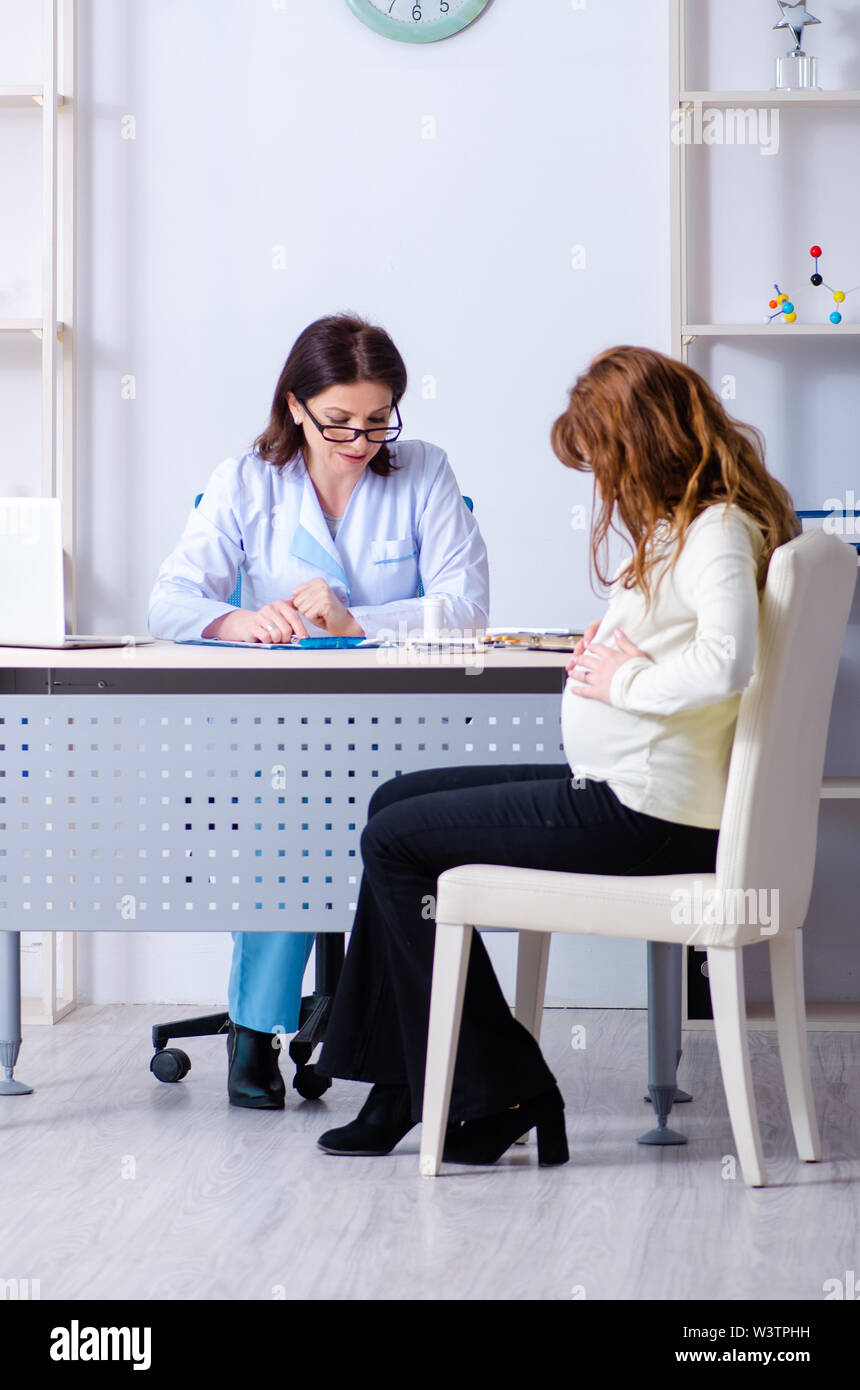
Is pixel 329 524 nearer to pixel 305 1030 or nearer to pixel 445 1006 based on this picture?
pixel 305 1030

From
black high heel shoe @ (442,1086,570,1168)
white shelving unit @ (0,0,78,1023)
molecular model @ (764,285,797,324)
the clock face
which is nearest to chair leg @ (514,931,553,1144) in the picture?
black high heel shoe @ (442,1086,570,1168)

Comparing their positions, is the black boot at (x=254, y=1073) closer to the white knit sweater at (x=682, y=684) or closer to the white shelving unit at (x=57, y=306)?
the white shelving unit at (x=57, y=306)

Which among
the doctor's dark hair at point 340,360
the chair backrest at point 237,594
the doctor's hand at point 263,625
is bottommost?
the doctor's hand at point 263,625

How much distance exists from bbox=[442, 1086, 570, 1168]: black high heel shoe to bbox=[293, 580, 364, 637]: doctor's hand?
31.4 inches

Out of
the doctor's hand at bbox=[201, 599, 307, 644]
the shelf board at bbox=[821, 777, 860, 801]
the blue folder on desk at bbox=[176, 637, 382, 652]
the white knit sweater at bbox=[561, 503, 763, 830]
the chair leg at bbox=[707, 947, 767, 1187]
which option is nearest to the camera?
the white knit sweater at bbox=[561, 503, 763, 830]

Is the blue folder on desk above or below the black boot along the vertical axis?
above

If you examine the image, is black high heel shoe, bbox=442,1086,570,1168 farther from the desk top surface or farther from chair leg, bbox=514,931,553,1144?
the desk top surface

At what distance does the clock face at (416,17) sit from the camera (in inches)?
121

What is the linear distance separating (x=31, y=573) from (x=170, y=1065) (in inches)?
35.1

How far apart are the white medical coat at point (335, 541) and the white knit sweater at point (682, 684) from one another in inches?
31.2

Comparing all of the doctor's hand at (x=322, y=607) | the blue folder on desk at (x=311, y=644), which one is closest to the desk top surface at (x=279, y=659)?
the blue folder on desk at (x=311, y=644)

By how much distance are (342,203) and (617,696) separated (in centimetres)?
178

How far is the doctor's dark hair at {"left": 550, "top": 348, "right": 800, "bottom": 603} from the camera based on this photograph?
180 centimetres
